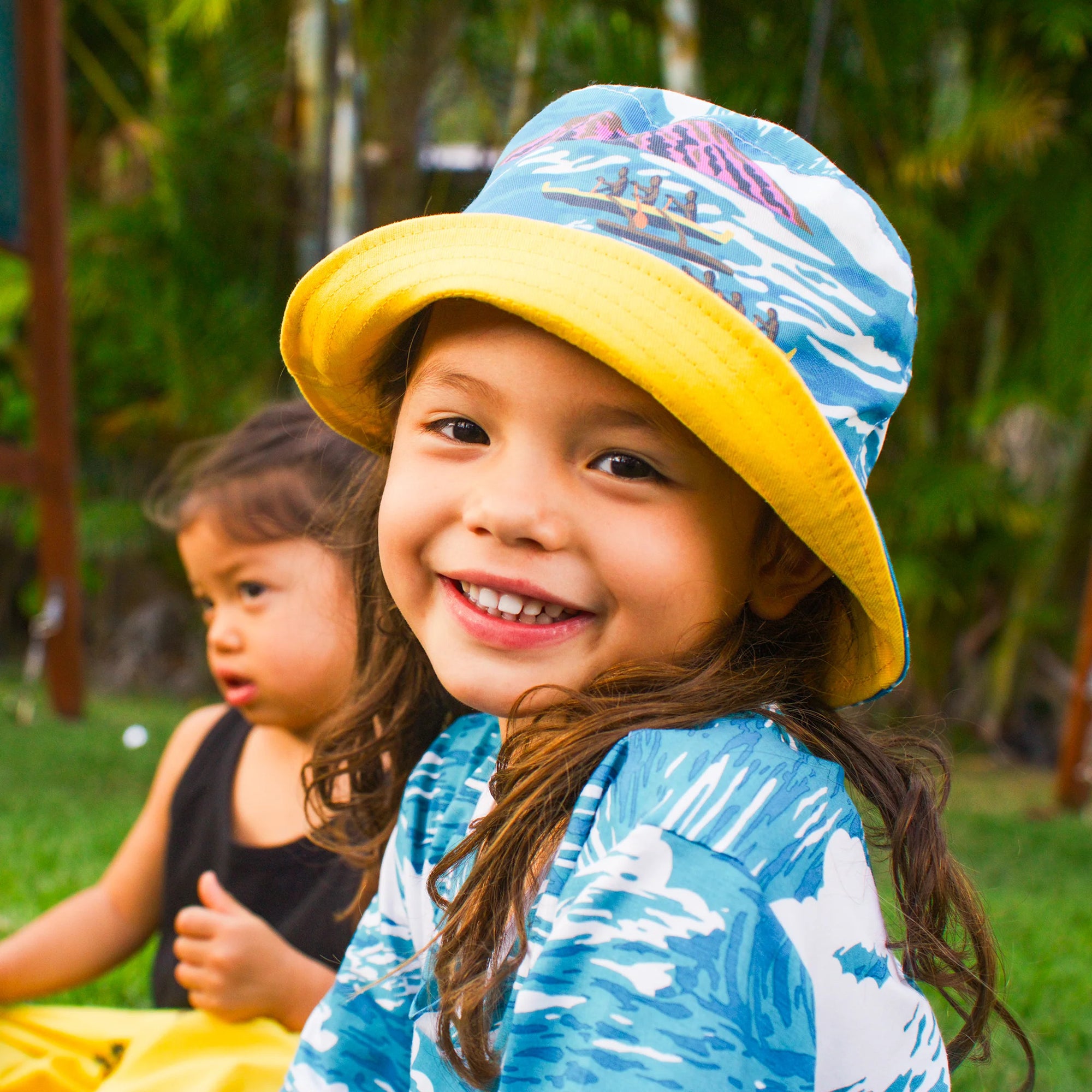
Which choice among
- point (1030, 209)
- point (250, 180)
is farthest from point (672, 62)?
point (250, 180)

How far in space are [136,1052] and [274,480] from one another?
0.90 m

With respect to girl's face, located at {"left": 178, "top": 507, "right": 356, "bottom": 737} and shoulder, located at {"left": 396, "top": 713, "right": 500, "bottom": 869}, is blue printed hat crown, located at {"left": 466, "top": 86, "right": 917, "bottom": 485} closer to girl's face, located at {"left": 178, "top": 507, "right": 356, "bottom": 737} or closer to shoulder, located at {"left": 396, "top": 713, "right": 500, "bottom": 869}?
shoulder, located at {"left": 396, "top": 713, "right": 500, "bottom": 869}

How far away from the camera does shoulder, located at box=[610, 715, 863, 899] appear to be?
0.95 m

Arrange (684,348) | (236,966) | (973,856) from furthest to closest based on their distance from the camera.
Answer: (973,856) < (236,966) < (684,348)

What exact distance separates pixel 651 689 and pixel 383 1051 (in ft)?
1.95

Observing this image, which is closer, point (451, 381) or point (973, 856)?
point (451, 381)

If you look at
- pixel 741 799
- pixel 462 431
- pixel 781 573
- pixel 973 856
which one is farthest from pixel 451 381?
pixel 973 856

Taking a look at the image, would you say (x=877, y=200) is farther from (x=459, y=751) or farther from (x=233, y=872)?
(x=459, y=751)

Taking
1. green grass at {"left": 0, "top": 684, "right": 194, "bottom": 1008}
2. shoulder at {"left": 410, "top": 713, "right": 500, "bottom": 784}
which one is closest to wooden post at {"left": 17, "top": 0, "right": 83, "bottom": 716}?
green grass at {"left": 0, "top": 684, "right": 194, "bottom": 1008}

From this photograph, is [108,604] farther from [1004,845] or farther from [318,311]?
[318,311]

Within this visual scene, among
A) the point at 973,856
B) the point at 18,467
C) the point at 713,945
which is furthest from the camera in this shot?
the point at 18,467

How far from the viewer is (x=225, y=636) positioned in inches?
75.4

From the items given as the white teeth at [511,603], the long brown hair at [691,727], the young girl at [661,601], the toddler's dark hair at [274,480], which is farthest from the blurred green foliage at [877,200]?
the white teeth at [511,603]

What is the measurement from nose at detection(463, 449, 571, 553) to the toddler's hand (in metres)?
0.82
